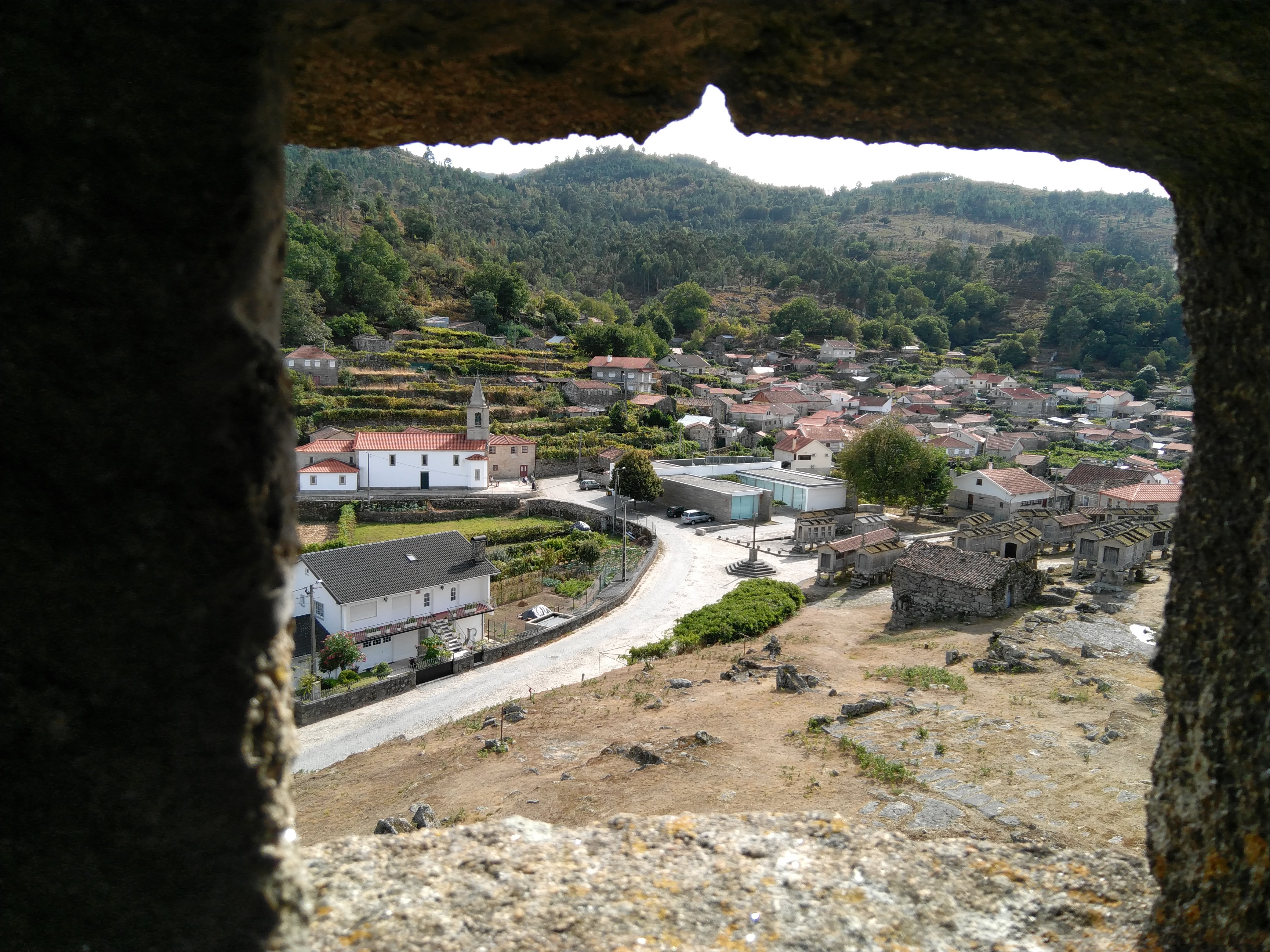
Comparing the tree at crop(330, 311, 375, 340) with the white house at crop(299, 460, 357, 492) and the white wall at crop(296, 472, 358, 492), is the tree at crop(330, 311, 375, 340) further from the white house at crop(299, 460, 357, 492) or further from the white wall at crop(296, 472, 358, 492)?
the white wall at crop(296, 472, 358, 492)

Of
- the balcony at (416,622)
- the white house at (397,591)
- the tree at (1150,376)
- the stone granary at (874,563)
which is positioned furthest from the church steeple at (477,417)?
the tree at (1150,376)

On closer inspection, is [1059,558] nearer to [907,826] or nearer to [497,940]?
[907,826]

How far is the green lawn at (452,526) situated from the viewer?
99.2 ft

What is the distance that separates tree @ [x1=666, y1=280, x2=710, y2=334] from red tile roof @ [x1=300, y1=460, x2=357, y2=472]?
2260 inches

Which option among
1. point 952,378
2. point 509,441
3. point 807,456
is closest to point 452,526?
point 509,441

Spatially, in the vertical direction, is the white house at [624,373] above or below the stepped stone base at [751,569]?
above

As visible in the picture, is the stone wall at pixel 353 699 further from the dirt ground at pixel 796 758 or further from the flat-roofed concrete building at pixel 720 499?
the flat-roofed concrete building at pixel 720 499

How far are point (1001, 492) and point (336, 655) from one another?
2991 cm

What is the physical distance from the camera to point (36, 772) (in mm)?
1675

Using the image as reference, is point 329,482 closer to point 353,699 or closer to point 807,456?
point 353,699

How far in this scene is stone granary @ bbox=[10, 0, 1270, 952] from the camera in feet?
5.12

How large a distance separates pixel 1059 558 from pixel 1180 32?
28.2 m

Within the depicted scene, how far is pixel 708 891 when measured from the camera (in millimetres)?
2779

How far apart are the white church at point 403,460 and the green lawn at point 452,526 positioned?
341 centimetres
